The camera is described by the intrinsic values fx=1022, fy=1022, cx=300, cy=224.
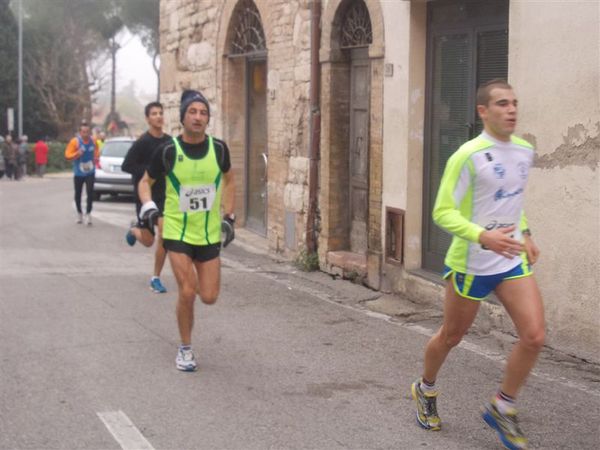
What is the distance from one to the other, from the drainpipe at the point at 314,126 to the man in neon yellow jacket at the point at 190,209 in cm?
467

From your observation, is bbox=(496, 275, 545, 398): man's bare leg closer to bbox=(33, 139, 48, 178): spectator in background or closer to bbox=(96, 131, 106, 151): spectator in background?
bbox=(96, 131, 106, 151): spectator in background

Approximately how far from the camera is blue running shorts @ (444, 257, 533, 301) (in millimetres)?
5172

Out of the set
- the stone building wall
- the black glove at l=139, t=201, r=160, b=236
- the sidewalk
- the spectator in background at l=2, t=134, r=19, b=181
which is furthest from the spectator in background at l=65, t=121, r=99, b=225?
the spectator in background at l=2, t=134, r=19, b=181

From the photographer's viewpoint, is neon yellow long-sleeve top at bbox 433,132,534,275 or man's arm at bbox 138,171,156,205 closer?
neon yellow long-sleeve top at bbox 433,132,534,275

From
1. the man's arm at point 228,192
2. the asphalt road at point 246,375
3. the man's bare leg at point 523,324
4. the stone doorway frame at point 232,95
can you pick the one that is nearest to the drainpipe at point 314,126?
the asphalt road at point 246,375

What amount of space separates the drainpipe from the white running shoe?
5.10m

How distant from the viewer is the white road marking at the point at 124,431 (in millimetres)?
5312

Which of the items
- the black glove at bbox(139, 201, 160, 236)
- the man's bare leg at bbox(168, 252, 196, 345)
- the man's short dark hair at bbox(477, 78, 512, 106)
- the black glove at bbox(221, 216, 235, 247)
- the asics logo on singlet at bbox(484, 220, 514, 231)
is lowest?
the man's bare leg at bbox(168, 252, 196, 345)

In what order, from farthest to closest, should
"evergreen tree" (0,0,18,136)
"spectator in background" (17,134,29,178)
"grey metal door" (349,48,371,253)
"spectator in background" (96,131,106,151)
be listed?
"evergreen tree" (0,0,18,136) → "spectator in background" (17,134,29,178) → "spectator in background" (96,131,106,151) → "grey metal door" (349,48,371,253)

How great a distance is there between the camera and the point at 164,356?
7.32 metres

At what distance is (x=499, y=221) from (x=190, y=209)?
2514mm

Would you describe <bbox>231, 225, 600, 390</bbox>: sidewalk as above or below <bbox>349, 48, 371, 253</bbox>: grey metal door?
below

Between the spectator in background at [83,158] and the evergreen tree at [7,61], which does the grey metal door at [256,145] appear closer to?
the spectator in background at [83,158]

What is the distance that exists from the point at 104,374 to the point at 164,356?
2.09ft
